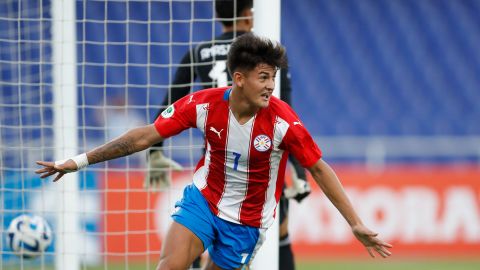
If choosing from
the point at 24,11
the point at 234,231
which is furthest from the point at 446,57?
the point at 234,231

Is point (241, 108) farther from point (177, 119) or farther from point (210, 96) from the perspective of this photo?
point (177, 119)

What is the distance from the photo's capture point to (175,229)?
4660 mm

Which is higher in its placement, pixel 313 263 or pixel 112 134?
pixel 112 134

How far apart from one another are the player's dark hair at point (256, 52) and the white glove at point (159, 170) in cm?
159

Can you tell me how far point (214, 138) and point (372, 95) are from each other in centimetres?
977

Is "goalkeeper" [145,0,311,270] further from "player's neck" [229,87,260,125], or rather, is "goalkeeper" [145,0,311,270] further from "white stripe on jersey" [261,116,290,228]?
"player's neck" [229,87,260,125]

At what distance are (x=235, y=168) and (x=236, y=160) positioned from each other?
5 centimetres

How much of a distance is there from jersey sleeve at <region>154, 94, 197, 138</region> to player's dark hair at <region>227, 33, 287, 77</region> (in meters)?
0.35

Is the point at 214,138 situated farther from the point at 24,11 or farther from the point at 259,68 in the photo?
the point at 24,11

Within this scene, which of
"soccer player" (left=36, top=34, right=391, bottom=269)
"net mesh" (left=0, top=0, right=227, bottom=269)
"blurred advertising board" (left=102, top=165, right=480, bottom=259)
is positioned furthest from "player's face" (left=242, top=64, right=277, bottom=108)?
"blurred advertising board" (left=102, top=165, right=480, bottom=259)

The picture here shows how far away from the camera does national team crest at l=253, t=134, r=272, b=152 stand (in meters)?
4.54

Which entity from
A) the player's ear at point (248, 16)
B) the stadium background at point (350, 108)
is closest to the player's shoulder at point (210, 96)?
the player's ear at point (248, 16)

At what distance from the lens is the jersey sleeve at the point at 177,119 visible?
4.59 metres

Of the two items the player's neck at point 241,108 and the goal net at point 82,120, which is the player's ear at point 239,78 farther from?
the goal net at point 82,120
